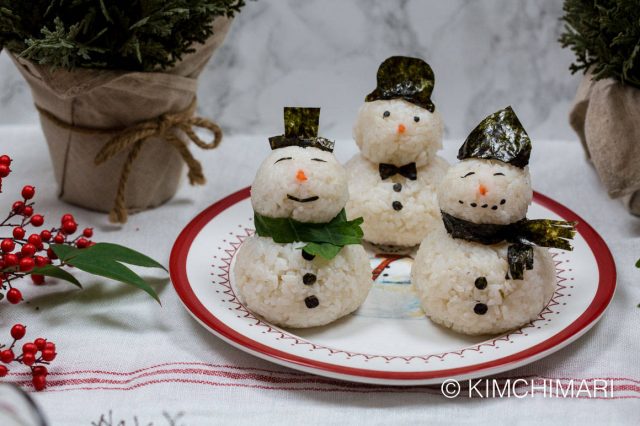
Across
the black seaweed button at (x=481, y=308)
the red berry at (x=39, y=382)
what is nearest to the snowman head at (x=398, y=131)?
the black seaweed button at (x=481, y=308)

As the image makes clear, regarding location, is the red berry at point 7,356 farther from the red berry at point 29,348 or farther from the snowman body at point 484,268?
the snowman body at point 484,268

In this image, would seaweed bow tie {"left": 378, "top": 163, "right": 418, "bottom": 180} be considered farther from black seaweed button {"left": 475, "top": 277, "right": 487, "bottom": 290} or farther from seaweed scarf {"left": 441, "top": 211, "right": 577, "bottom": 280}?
black seaweed button {"left": 475, "top": 277, "right": 487, "bottom": 290}

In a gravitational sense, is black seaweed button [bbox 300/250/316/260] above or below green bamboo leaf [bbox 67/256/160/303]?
above

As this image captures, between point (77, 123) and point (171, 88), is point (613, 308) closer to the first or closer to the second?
point (171, 88)

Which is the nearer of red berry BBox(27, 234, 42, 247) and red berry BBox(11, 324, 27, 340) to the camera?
red berry BBox(11, 324, 27, 340)

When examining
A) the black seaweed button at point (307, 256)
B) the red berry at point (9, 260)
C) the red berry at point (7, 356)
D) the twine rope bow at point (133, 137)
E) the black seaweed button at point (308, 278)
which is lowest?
the red berry at point (7, 356)
